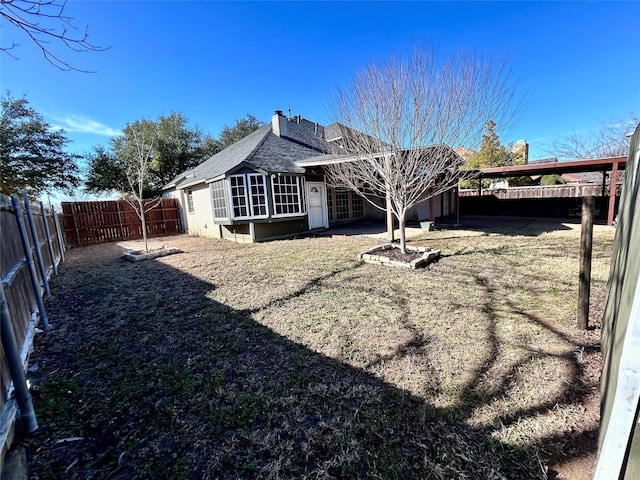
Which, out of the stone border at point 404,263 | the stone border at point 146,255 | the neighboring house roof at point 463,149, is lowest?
the stone border at point 404,263

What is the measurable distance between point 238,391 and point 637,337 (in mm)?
2537

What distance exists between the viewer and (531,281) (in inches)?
180

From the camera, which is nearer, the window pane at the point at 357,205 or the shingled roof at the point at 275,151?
the shingled roof at the point at 275,151

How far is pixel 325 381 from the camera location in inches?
94.3

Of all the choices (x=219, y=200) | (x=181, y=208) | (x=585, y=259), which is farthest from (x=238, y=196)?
(x=585, y=259)

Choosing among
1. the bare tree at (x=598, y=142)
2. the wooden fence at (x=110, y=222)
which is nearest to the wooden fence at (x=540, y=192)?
the bare tree at (x=598, y=142)

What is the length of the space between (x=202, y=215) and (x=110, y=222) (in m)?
4.80

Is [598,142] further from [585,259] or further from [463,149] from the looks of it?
[585,259]


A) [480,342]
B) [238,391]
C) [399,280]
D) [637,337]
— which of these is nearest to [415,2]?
[399,280]

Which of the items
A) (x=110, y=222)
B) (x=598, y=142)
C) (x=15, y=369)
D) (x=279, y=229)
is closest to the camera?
(x=15, y=369)

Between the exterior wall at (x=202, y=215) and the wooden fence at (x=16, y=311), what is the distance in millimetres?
7003

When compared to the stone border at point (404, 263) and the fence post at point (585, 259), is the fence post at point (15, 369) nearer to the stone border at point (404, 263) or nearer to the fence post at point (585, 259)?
the fence post at point (585, 259)

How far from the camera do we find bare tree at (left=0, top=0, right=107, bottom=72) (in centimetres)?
196

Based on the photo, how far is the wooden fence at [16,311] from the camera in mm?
1867
